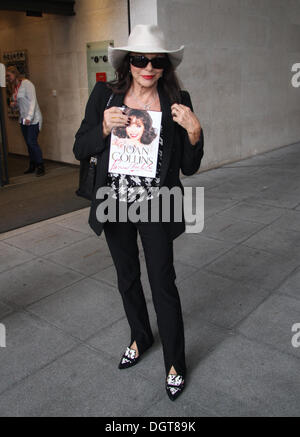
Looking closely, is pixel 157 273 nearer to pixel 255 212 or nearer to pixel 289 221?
pixel 289 221

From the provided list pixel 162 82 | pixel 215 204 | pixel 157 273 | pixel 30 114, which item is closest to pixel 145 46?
pixel 162 82

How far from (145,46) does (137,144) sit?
1.73 feet

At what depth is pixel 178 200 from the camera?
265 cm

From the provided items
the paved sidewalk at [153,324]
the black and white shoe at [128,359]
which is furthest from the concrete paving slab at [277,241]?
the black and white shoe at [128,359]

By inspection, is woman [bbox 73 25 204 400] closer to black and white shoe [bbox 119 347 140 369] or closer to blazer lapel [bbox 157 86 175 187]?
blazer lapel [bbox 157 86 175 187]

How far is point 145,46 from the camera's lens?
7.94ft

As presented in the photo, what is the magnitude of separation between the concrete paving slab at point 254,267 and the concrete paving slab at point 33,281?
140cm

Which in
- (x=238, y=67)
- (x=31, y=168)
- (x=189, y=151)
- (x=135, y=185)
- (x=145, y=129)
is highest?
(x=238, y=67)

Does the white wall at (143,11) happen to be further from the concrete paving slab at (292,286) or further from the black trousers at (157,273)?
the black trousers at (157,273)

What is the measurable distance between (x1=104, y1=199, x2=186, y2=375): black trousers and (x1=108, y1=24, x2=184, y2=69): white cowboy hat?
926mm

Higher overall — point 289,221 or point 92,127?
point 92,127

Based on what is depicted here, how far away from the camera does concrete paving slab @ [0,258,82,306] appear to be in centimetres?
390

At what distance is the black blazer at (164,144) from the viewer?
8.17 feet

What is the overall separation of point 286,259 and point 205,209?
1.92 meters
